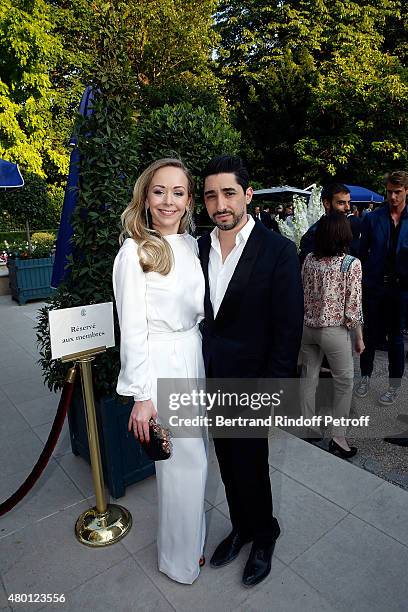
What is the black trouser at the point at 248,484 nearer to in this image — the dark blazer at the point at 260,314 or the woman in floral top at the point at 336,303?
the dark blazer at the point at 260,314

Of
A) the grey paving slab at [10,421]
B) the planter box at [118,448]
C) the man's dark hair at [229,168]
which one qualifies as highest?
the man's dark hair at [229,168]

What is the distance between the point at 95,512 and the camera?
2.57 metres

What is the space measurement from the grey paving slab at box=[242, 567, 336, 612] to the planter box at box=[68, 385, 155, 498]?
110 cm

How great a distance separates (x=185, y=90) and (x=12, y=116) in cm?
770

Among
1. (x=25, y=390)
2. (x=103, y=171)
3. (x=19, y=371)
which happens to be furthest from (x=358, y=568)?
(x=19, y=371)

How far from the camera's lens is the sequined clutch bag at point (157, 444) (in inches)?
73.1

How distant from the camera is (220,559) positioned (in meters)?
2.26

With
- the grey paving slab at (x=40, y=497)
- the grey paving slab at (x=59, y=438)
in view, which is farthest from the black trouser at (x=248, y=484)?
the grey paving slab at (x=59, y=438)

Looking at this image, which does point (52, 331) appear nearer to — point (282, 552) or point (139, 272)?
point (139, 272)

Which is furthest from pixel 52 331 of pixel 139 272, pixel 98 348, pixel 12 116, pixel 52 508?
pixel 12 116

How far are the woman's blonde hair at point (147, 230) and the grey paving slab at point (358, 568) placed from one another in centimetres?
181

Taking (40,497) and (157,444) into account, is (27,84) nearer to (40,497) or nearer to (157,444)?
(40,497)

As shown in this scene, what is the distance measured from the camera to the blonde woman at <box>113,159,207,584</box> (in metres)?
1.85

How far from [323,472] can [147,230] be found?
2.23 metres
